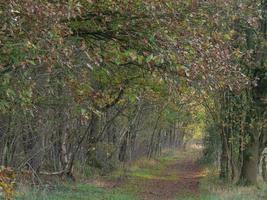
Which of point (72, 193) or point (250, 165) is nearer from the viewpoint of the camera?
point (72, 193)

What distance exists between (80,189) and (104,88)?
429 centimetres


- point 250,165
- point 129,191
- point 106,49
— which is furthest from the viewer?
point 250,165

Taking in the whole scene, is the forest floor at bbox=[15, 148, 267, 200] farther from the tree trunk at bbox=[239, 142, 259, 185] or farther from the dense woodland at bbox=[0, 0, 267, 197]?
the dense woodland at bbox=[0, 0, 267, 197]

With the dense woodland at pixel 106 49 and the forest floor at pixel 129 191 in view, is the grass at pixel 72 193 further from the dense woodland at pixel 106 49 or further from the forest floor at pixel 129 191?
the dense woodland at pixel 106 49

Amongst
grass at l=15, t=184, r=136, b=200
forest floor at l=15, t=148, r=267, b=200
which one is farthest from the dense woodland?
forest floor at l=15, t=148, r=267, b=200

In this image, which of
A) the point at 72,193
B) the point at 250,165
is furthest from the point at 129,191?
the point at 250,165

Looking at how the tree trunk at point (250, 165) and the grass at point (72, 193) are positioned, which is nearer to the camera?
the grass at point (72, 193)

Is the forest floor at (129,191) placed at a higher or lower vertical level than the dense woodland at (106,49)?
lower

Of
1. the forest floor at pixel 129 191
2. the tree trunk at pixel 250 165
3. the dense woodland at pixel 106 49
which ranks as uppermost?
the dense woodland at pixel 106 49

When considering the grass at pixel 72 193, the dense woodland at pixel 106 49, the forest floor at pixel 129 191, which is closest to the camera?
the dense woodland at pixel 106 49

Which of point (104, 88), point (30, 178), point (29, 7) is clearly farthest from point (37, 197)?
point (29, 7)

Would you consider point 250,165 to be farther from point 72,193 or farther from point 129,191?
point 72,193

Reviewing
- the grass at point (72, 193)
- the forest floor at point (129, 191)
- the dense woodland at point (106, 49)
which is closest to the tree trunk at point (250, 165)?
the forest floor at point (129, 191)

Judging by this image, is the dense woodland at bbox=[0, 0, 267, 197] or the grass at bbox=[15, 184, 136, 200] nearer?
the dense woodland at bbox=[0, 0, 267, 197]
